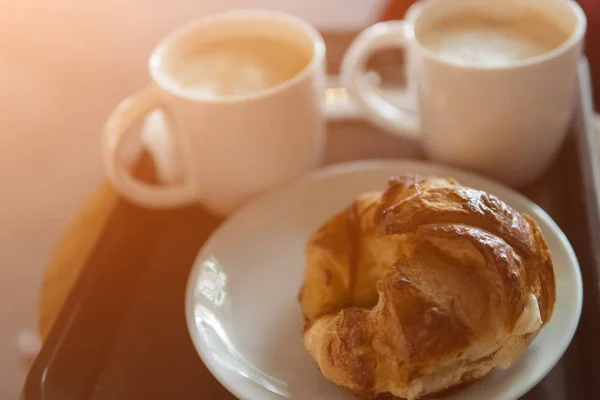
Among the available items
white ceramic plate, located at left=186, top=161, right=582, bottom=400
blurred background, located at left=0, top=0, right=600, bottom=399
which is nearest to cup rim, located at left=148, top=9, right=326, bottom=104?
white ceramic plate, located at left=186, top=161, right=582, bottom=400

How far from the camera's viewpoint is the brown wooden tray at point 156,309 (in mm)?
539

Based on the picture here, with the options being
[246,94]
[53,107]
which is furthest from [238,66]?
[53,107]

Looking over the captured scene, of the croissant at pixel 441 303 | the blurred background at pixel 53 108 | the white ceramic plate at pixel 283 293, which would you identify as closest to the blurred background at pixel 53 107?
the blurred background at pixel 53 108

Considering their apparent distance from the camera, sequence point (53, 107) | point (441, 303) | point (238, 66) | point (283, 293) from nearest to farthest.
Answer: point (441, 303)
point (283, 293)
point (238, 66)
point (53, 107)

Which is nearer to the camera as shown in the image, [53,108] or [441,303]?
[441,303]

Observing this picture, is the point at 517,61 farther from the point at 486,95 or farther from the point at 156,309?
the point at 156,309

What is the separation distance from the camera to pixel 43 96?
129cm

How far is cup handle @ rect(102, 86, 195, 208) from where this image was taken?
65cm

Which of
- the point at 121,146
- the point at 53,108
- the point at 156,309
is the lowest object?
the point at 53,108

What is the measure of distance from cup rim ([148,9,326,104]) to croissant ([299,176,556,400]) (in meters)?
0.18

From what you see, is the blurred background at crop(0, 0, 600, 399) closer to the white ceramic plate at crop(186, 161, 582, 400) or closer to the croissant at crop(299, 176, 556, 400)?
the white ceramic plate at crop(186, 161, 582, 400)

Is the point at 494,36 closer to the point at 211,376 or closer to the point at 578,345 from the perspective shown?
the point at 578,345

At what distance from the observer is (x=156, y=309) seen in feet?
2.04

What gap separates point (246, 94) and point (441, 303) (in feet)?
1.01
